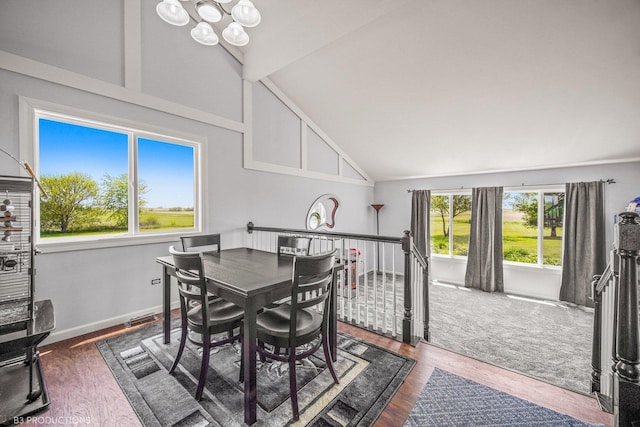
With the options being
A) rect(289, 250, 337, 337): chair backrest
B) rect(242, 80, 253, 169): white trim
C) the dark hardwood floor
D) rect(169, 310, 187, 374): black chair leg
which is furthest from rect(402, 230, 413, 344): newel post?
rect(242, 80, 253, 169): white trim

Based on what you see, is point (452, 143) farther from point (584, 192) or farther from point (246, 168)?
point (246, 168)

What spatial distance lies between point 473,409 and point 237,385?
5.28 ft

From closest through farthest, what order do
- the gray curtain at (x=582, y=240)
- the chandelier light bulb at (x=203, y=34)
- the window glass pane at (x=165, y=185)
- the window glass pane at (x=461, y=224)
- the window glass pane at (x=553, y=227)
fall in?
the chandelier light bulb at (x=203, y=34) → the window glass pane at (x=165, y=185) → the gray curtain at (x=582, y=240) → the window glass pane at (x=553, y=227) → the window glass pane at (x=461, y=224)

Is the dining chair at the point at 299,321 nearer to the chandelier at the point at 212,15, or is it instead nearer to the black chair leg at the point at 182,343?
the black chair leg at the point at 182,343

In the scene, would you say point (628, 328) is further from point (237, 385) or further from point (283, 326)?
point (237, 385)

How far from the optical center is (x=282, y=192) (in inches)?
177

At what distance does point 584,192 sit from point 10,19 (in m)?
7.45

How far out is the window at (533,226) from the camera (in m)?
4.73

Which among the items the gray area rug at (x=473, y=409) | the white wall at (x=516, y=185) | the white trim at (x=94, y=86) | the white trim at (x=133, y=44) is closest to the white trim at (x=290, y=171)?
the white trim at (x=94, y=86)

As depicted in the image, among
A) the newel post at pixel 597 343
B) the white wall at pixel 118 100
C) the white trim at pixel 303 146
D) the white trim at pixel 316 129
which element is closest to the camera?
the newel post at pixel 597 343

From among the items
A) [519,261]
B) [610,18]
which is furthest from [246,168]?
[519,261]

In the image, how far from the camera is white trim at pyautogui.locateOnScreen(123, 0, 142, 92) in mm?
2754

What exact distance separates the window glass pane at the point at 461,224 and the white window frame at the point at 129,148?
5.16 metres

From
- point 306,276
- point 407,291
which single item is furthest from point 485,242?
point 306,276
